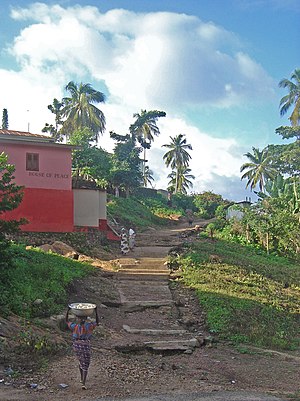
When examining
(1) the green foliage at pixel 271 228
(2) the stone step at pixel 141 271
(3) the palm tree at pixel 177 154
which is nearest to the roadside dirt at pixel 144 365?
(2) the stone step at pixel 141 271

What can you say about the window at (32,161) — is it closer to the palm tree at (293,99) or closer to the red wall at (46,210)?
the red wall at (46,210)

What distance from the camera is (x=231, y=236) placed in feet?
→ 84.6

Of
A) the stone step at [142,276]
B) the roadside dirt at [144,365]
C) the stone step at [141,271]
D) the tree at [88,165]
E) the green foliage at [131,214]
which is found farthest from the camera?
the tree at [88,165]

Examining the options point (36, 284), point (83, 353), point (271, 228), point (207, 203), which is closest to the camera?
point (83, 353)

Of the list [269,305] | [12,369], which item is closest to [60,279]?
[12,369]

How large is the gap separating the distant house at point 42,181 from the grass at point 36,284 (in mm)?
3895

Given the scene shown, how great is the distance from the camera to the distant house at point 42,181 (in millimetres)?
17719

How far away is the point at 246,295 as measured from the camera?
12.8 m

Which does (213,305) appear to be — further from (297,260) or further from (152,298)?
(297,260)

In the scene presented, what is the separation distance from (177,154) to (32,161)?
1589 inches

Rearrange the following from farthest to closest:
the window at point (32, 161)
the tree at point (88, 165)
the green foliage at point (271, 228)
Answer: the tree at point (88, 165)
the green foliage at point (271, 228)
the window at point (32, 161)

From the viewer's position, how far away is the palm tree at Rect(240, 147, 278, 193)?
44844 millimetres

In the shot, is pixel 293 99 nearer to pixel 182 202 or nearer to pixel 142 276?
pixel 182 202

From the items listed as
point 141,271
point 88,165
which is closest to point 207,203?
point 88,165
